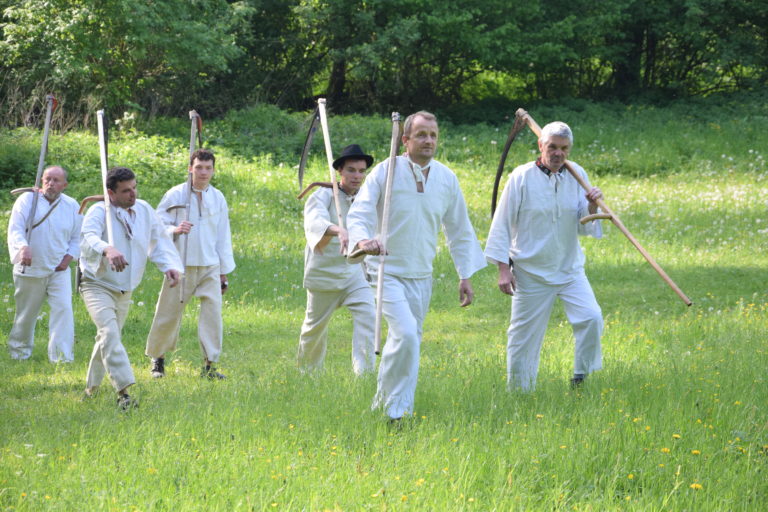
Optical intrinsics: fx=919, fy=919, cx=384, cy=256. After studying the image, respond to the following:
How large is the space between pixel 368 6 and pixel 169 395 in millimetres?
21432

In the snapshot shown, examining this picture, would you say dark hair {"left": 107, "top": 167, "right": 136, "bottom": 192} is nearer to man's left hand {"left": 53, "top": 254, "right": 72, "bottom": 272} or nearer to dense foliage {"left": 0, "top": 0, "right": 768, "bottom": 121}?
man's left hand {"left": 53, "top": 254, "right": 72, "bottom": 272}

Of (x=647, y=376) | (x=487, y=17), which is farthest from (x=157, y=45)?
(x=647, y=376)

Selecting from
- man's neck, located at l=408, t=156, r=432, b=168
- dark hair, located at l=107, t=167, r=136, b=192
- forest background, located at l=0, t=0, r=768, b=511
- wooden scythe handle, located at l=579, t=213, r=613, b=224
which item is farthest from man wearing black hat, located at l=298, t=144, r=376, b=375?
wooden scythe handle, located at l=579, t=213, r=613, b=224

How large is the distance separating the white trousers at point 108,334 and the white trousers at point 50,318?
7.13 ft

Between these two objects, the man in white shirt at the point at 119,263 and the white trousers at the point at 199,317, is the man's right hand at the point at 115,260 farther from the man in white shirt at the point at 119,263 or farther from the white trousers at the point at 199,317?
the white trousers at the point at 199,317

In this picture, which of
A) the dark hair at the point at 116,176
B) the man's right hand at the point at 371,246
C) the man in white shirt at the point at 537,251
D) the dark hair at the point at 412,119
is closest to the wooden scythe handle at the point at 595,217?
the man in white shirt at the point at 537,251

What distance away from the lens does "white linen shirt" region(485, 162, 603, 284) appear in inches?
275

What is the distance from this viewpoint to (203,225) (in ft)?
29.4

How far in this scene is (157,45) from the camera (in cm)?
2348

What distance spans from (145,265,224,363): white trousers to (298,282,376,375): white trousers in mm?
1002

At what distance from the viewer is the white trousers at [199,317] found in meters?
8.71

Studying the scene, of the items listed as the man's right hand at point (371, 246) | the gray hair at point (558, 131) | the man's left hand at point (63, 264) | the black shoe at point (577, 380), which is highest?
the gray hair at point (558, 131)

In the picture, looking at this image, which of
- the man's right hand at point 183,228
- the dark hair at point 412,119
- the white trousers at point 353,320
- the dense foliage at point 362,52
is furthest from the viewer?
the dense foliage at point 362,52

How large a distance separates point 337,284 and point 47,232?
3.79m
